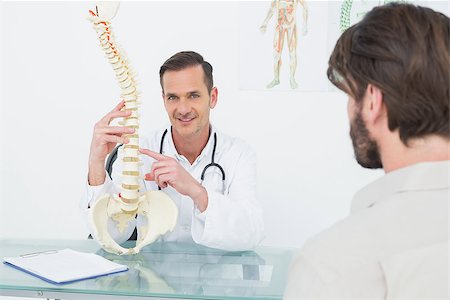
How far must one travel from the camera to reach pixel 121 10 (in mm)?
4043

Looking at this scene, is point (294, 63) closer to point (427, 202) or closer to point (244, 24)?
point (244, 24)

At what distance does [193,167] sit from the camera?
9.21 feet

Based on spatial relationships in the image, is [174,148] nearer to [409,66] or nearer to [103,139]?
[103,139]

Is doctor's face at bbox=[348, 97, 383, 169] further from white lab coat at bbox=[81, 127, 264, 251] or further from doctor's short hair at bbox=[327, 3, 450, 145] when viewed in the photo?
white lab coat at bbox=[81, 127, 264, 251]

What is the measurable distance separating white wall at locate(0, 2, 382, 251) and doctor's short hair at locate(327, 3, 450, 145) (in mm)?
2653

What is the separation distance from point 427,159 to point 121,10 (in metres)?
3.08

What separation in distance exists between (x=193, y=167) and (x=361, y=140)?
1532mm

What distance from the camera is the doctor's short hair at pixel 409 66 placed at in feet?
4.05

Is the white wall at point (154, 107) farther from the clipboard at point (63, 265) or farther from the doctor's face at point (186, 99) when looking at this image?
the clipboard at point (63, 265)

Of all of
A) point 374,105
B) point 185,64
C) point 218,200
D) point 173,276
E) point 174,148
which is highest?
point 185,64

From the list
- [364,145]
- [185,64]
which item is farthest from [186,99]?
[364,145]

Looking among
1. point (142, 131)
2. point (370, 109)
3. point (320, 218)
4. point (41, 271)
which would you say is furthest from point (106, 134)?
point (320, 218)

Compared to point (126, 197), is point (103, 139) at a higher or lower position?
higher

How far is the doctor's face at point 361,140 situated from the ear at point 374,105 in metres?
0.02
